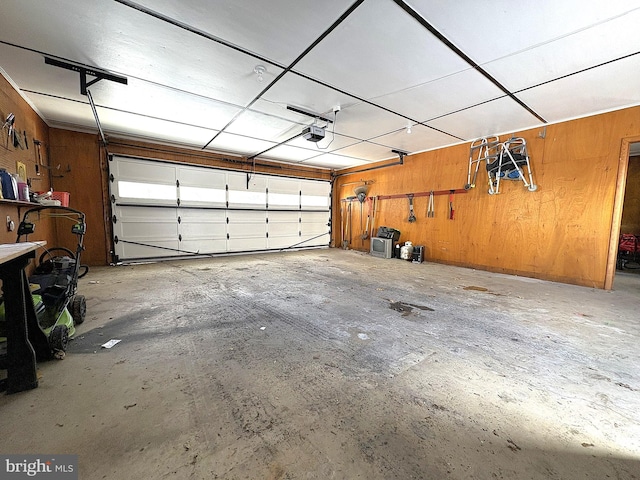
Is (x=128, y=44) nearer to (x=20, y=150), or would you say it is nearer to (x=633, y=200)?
(x=20, y=150)

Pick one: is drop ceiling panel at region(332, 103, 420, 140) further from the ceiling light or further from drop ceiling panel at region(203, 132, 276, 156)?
drop ceiling panel at region(203, 132, 276, 156)

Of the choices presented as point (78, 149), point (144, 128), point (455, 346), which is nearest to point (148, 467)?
point (455, 346)

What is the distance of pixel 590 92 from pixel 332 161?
507 cm

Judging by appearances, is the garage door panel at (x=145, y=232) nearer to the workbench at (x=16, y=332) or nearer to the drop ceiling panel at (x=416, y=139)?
the workbench at (x=16, y=332)

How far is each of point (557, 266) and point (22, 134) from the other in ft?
27.4

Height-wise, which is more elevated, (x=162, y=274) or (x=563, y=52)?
(x=563, y=52)

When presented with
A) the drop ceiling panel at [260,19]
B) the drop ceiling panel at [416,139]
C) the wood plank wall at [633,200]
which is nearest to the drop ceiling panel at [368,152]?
the drop ceiling panel at [416,139]

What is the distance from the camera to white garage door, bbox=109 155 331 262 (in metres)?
5.50

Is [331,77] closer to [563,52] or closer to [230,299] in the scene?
[563,52]

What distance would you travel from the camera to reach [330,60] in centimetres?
254

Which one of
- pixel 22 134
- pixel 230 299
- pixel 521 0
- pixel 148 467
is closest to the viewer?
pixel 148 467

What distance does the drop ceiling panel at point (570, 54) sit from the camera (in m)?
2.09

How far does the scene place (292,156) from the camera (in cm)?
666

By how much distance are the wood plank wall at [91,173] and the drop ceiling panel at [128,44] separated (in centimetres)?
321
